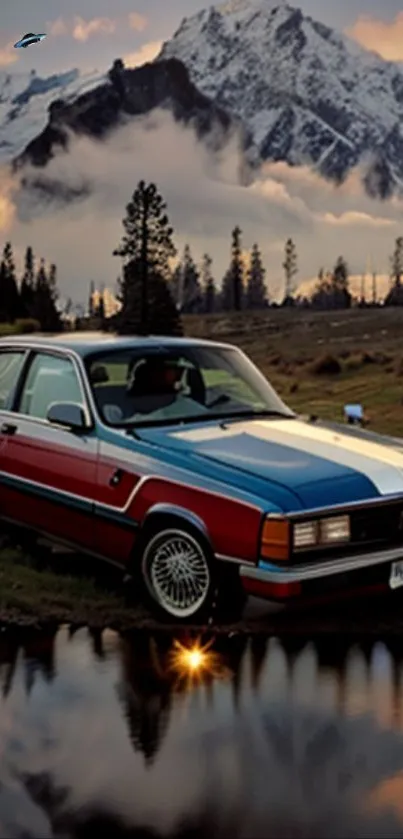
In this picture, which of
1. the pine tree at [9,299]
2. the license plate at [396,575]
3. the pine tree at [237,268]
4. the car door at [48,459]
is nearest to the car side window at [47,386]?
the car door at [48,459]

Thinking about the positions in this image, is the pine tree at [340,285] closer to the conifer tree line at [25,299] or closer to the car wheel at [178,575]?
the conifer tree line at [25,299]

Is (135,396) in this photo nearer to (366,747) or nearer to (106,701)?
(106,701)

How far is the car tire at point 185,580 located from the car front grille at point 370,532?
1.60ft

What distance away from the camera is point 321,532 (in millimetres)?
5887

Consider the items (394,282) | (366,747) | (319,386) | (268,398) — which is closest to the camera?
(366,747)

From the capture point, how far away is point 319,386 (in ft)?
95.1

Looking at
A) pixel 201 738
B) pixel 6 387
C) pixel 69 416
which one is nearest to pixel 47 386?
pixel 6 387

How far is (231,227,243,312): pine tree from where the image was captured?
348 feet

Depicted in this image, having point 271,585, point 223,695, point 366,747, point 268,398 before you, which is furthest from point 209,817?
point 268,398

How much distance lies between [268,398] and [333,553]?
2.08 metres

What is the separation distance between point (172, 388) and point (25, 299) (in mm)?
87983

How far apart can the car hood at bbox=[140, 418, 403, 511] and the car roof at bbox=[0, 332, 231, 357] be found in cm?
96

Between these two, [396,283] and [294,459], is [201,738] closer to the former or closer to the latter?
[294,459]

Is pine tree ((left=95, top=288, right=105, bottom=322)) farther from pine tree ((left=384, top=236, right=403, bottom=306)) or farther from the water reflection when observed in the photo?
the water reflection
